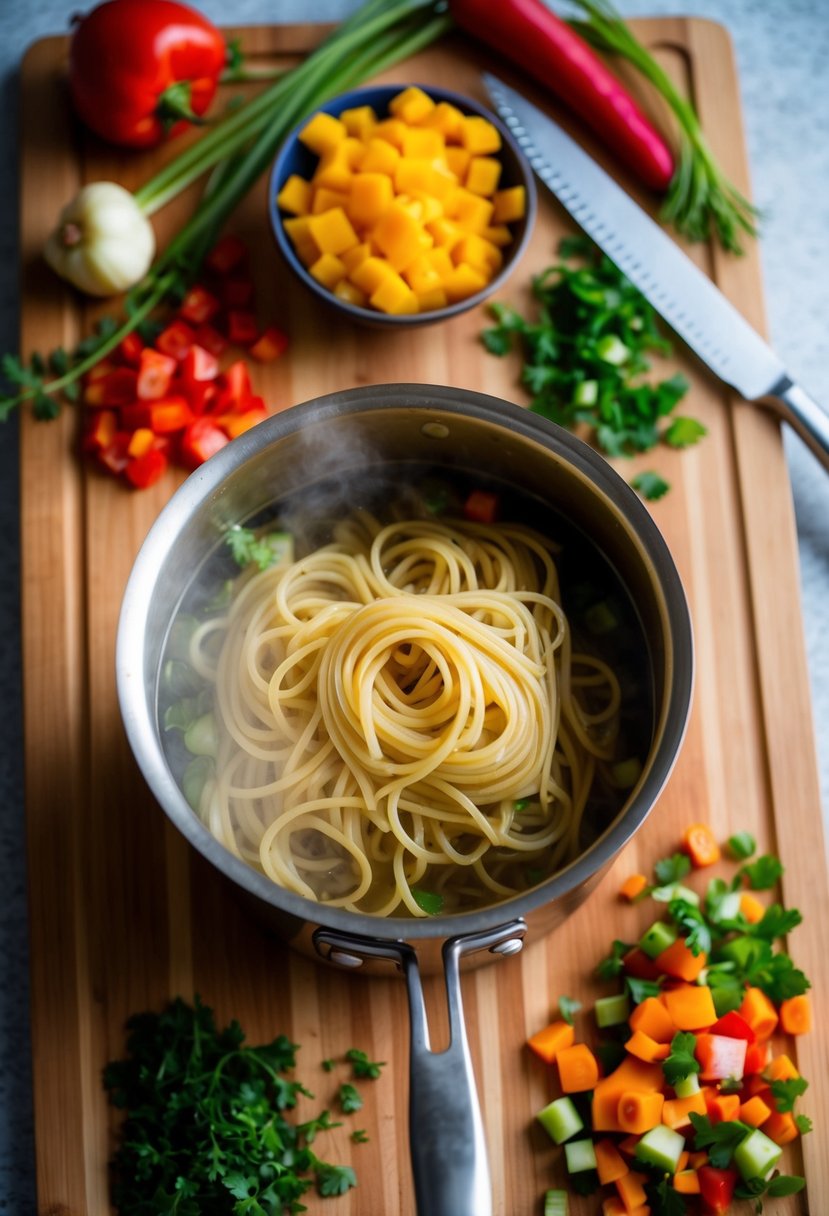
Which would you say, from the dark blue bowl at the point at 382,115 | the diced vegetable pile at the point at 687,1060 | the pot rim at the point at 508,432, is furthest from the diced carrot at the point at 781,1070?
the dark blue bowl at the point at 382,115

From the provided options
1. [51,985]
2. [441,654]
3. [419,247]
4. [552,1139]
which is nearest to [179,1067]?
[51,985]

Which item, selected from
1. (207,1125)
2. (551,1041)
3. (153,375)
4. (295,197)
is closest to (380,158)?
(295,197)

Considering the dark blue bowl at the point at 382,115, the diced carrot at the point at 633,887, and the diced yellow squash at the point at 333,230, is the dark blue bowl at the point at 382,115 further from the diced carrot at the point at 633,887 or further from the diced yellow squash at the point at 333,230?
the diced carrot at the point at 633,887

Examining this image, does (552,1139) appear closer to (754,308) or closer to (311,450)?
(311,450)

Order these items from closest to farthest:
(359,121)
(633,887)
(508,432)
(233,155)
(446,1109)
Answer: (446,1109) < (508,432) < (633,887) < (359,121) < (233,155)

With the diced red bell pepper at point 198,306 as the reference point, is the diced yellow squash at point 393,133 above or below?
above

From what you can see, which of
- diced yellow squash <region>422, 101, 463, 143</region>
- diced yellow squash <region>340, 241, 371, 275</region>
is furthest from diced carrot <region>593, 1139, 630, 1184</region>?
diced yellow squash <region>422, 101, 463, 143</region>

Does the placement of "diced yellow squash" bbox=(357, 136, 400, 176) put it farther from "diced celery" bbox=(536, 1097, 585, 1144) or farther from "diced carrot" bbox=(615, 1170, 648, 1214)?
"diced carrot" bbox=(615, 1170, 648, 1214)

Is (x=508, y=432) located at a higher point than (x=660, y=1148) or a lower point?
higher

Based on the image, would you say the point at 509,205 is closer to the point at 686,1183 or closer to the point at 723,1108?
the point at 723,1108
